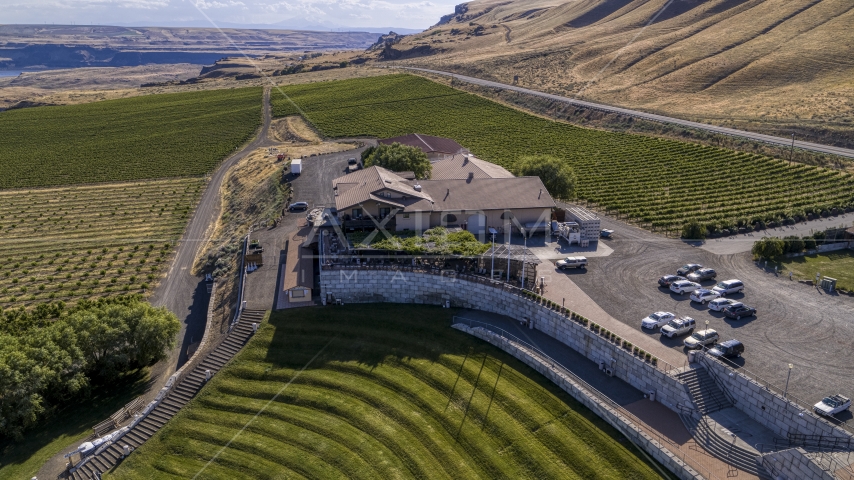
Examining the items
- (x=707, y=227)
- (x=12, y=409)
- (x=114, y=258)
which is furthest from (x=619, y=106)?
(x=12, y=409)

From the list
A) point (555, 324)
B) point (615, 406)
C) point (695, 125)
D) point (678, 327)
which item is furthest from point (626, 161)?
point (615, 406)

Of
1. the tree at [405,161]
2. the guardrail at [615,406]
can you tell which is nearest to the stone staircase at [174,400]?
the guardrail at [615,406]

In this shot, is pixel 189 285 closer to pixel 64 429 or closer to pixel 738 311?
pixel 64 429

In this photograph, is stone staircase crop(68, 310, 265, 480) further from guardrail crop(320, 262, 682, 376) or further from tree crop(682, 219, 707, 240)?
tree crop(682, 219, 707, 240)

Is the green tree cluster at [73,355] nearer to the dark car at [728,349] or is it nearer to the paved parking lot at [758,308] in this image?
the paved parking lot at [758,308]

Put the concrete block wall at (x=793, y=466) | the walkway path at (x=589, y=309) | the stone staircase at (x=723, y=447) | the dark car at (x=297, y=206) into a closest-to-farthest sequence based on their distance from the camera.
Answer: the concrete block wall at (x=793, y=466)
the stone staircase at (x=723, y=447)
the walkway path at (x=589, y=309)
the dark car at (x=297, y=206)

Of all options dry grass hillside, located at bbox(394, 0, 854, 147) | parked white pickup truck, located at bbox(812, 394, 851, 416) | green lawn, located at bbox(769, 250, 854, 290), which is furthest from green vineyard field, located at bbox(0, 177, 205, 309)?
dry grass hillside, located at bbox(394, 0, 854, 147)
